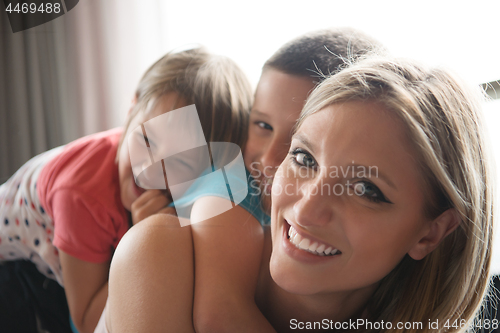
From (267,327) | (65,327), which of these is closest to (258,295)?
(267,327)

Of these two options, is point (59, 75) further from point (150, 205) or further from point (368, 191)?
point (368, 191)

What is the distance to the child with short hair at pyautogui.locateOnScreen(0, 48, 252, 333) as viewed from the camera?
1.44ft

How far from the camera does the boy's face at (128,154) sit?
1.40ft

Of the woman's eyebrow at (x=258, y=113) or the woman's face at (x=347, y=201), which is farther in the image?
the woman's eyebrow at (x=258, y=113)

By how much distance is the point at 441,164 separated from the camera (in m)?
0.32

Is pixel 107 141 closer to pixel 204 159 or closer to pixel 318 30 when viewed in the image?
pixel 204 159

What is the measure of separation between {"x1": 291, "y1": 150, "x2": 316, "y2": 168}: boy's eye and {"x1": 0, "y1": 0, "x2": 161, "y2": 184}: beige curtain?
1.08 feet

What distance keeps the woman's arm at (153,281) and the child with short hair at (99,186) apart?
5 cm

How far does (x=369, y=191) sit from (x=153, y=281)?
22 centimetres

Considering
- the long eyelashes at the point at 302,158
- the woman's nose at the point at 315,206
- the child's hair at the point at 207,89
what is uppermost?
the child's hair at the point at 207,89

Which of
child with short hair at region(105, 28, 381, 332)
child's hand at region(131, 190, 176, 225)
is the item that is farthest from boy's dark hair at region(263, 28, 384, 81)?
child's hand at region(131, 190, 176, 225)

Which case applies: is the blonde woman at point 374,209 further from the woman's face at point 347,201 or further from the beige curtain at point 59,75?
the beige curtain at point 59,75

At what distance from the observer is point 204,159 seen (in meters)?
0.41

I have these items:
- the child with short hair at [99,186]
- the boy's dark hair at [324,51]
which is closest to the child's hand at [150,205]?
the child with short hair at [99,186]
